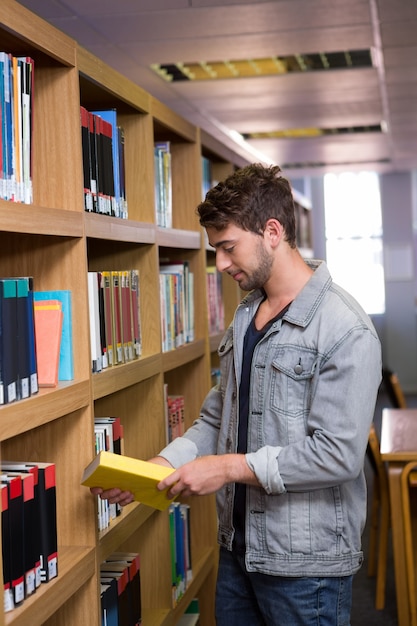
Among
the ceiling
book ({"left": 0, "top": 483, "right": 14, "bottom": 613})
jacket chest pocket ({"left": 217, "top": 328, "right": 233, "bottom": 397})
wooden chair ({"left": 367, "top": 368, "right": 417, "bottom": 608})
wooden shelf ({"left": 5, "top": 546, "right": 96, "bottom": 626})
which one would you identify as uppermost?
the ceiling

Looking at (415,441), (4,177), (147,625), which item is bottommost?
(147,625)

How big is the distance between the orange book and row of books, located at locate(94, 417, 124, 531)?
378 mm

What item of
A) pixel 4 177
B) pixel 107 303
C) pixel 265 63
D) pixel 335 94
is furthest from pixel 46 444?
pixel 335 94

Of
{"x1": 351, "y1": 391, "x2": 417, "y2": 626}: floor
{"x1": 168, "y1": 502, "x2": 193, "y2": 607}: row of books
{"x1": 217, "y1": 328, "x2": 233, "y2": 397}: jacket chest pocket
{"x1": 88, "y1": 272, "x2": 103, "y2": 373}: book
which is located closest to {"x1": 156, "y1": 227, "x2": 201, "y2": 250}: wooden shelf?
{"x1": 88, "y1": 272, "x2": 103, "y2": 373}: book

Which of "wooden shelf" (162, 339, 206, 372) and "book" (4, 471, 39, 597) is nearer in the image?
"book" (4, 471, 39, 597)

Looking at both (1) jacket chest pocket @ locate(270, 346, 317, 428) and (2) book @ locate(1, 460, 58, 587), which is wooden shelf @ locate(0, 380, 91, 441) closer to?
(2) book @ locate(1, 460, 58, 587)

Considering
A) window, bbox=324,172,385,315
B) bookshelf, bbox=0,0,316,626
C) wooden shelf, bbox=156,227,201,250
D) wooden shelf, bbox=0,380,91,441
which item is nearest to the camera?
wooden shelf, bbox=0,380,91,441

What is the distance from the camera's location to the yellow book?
72.9 inches

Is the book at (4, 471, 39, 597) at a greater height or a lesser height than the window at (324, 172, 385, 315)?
lesser

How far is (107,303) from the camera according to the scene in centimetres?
244

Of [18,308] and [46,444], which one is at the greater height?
[18,308]

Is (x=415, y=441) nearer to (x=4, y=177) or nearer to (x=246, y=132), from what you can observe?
(x=4, y=177)

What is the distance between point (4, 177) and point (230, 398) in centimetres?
79

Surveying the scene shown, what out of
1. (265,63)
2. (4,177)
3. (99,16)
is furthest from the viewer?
(265,63)
